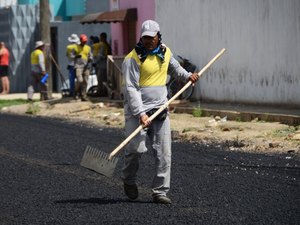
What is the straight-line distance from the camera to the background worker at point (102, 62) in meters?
29.6

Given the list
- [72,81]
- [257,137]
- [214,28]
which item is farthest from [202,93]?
[257,137]

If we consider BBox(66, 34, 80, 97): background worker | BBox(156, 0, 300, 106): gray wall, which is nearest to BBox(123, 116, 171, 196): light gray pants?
BBox(156, 0, 300, 106): gray wall

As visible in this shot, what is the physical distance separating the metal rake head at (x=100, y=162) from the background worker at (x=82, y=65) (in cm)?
1700

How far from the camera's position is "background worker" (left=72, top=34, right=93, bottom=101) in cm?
2811

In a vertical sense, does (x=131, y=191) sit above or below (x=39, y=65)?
below

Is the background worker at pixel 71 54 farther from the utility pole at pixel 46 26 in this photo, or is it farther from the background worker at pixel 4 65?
the background worker at pixel 4 65

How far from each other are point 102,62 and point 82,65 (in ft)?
5.27

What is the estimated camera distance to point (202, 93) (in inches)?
1009

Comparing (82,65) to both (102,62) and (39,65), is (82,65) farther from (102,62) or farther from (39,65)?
(39,65)

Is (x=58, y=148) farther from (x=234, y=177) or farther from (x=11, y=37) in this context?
(x=11, y=37)

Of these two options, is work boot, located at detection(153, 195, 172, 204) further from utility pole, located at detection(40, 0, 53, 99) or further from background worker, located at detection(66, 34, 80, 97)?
utility pole, located at detection(40, 0, 53, 99)

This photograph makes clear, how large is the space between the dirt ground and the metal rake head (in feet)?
14.5

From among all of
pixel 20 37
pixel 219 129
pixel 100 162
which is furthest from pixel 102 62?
pixel 100 162

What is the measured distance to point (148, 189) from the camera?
11.7 m
